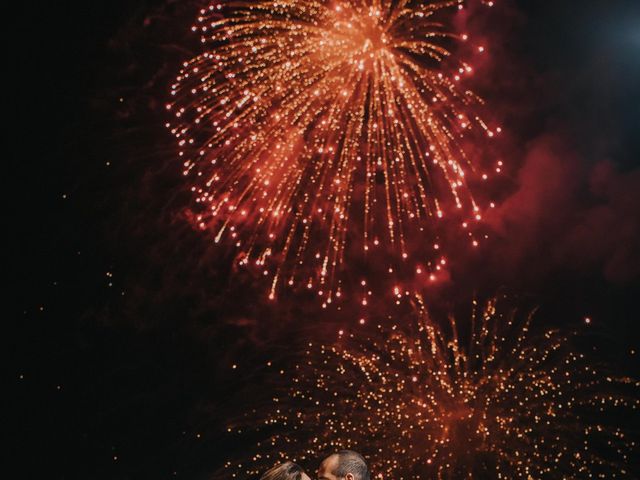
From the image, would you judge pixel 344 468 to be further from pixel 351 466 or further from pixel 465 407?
pixel 465 407

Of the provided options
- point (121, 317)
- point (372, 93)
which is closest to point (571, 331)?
point (372, 93)

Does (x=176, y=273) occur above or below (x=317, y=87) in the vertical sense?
below

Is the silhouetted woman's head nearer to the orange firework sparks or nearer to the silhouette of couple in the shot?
the silhouette of couple

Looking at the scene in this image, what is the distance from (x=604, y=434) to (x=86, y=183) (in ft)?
19.9

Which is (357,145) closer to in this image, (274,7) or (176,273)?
(274,7)

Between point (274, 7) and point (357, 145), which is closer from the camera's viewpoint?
point (274, 7)

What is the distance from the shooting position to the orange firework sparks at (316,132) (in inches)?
191

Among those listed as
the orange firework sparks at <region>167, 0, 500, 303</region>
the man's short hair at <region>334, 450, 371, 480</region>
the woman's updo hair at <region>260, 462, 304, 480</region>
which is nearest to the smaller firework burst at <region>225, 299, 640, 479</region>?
the orange firework sparks at <region>167, 0, 500, 303</region>

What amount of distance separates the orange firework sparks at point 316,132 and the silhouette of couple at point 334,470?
3.20 metres

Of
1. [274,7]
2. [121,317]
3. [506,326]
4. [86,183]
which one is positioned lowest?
[121,317]

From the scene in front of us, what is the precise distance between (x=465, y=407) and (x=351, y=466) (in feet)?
12.8

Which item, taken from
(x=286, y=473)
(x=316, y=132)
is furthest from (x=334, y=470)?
(x=316, y=132)

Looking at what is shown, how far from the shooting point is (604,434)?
5.68 metres

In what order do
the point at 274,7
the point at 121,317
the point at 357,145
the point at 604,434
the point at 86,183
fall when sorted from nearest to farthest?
the point at 274,7
the point at 357,145
the point at 604,434
the point at 86,183
the point at 121,317
